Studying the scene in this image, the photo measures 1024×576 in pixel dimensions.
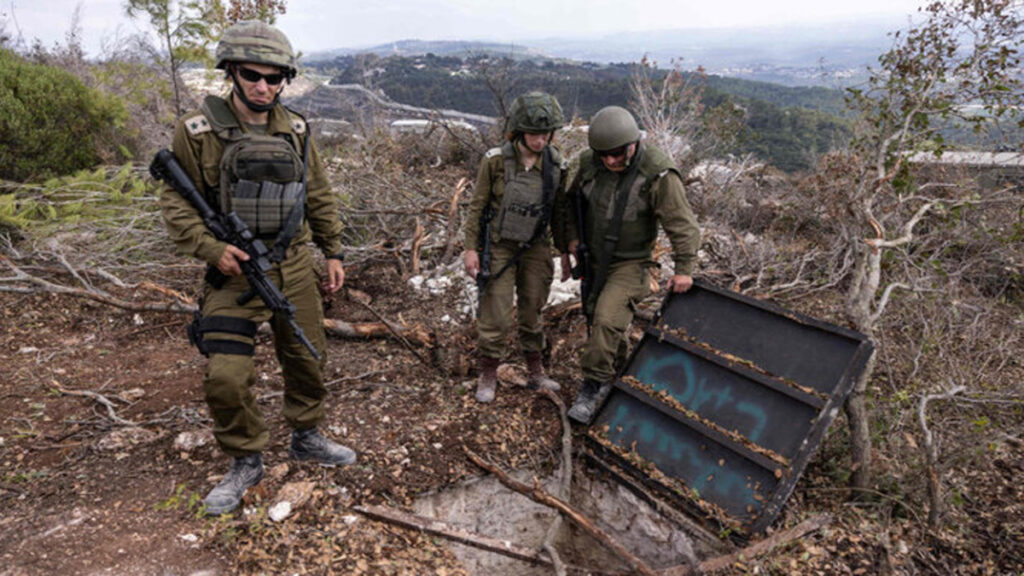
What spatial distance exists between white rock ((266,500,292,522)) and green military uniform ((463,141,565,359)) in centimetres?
143

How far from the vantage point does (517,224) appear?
3270 mm

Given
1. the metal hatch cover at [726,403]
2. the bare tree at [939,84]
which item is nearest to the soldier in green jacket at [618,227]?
the metal hatch cover at [726,403]

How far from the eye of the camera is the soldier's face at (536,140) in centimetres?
309

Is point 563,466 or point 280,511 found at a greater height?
point 280,511

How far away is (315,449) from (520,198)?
170cm

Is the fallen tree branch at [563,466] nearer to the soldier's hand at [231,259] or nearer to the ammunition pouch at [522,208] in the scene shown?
the ammunition pouch at [522,208]

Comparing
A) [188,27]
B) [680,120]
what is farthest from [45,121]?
[680,120]

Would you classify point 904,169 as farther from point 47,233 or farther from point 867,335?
point 47,233

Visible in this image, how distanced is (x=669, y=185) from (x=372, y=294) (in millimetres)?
3081

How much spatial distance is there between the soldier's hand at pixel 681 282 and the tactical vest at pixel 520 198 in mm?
820

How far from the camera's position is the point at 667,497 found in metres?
2.91

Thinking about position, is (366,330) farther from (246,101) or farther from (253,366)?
(246,101)

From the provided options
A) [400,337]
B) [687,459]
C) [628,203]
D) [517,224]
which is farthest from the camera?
[400,337]

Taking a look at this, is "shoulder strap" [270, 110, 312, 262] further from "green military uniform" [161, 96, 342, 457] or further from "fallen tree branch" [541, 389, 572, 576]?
"fallen tree branch" [541, 389, 572, 576]
